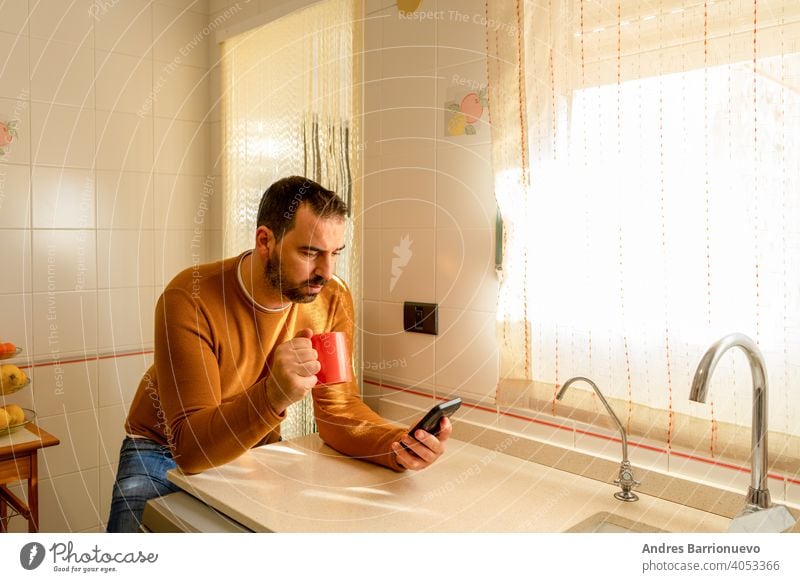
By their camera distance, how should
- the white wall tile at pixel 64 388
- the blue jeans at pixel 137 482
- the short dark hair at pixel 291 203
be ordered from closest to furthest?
the short dark hair at pixel 291 203
the blue jeans at pixel 137 482
the white wall tile at pixel 64 388


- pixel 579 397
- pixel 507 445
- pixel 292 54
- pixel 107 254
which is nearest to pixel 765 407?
pixel 579 397

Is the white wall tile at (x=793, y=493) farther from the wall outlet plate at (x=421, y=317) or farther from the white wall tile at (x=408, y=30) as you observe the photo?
the white wall tile at (x=408, y=30)

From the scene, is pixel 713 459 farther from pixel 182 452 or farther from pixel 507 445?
pixel 182 452

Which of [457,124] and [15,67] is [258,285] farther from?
[15,67]

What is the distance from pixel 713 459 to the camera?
0.82m

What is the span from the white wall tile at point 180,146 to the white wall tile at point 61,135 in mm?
151

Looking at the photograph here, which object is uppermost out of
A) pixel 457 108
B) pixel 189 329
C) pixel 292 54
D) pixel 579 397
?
pixel 292 54

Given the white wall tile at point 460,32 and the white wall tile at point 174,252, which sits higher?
the white wall tile at point 460,32

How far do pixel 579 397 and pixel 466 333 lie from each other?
0.25m

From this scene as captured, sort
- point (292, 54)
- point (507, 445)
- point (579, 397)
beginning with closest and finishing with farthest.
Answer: point (579, 397) → point (507, 445) → point (292, 54)

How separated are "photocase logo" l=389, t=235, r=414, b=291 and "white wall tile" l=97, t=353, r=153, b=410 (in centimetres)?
61

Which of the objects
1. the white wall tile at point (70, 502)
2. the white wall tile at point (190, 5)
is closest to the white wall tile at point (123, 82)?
the white wall tile at point (190, 5)

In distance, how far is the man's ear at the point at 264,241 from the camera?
927mm

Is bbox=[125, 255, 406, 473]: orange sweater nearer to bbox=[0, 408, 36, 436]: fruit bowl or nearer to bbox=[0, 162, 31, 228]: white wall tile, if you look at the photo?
bbox=[0, 408, 36, 436]: fruit bowl
